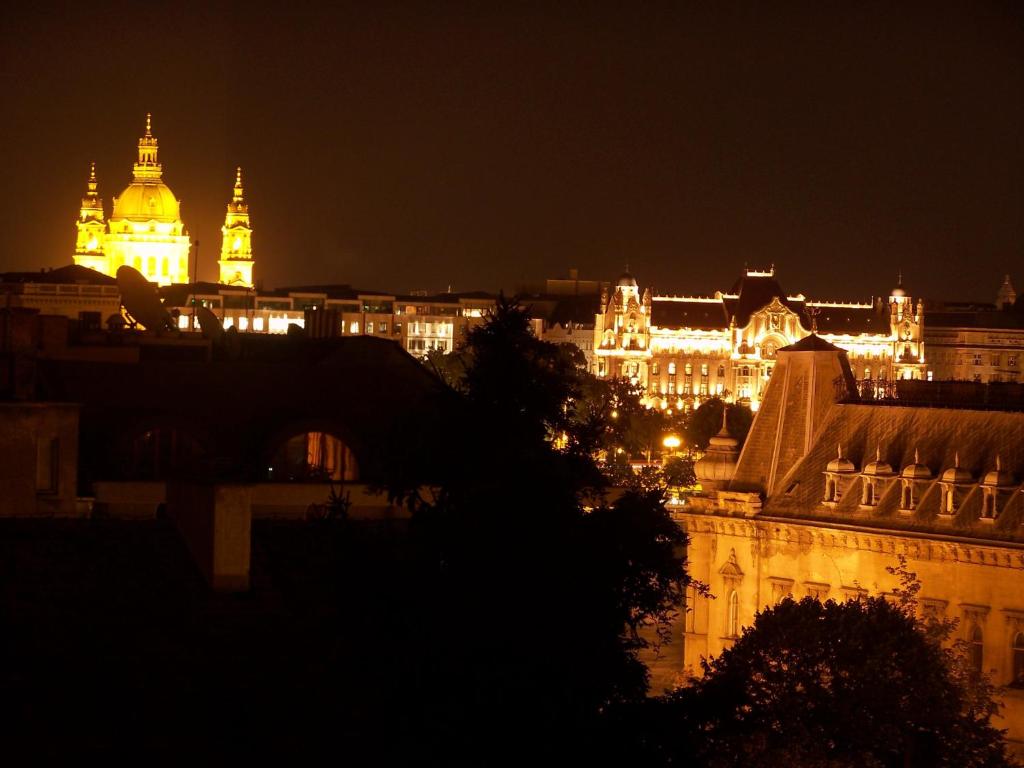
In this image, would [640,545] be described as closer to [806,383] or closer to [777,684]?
[777,684]

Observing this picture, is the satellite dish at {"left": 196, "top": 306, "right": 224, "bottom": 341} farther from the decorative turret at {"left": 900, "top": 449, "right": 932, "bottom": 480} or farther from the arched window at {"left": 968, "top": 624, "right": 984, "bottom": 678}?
the arched window at {"left": 968, "top": 624, "right": 984, "bottom": 678}

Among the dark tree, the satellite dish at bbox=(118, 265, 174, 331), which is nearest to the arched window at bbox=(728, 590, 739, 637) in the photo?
the dark tree

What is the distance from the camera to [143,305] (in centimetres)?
10419

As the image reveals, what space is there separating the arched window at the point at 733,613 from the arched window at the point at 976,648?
23.6 ft

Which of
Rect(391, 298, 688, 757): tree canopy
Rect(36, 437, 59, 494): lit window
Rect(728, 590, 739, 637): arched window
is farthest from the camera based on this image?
Rect(728, 590, 739, 637): arched window

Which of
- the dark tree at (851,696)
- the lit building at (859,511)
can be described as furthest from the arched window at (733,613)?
the dark tree at (851,696)

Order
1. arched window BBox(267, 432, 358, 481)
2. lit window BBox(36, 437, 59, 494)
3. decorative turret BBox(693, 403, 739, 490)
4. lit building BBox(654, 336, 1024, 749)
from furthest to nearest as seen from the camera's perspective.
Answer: decorative turret BBox(693, 403, 739, 490), lit building BBox(654, 336, 1024, 749), arched window BBox(267, 432, 358, 481), lit window BBox(36, 437, 59, 494)

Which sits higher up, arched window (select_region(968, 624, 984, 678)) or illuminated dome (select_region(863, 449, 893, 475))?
illuminated dome (select_region(863, 449, 893, 475))

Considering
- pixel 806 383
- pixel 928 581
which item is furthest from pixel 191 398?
pixel 806 383

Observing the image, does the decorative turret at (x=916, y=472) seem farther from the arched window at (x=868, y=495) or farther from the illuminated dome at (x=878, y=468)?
the arched window at (x=868, y=495)

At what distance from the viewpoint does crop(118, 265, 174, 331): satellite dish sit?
299ft

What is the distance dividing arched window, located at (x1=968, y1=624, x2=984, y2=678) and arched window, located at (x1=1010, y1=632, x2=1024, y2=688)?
2.41 feet

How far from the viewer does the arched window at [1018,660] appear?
4975 centimetres

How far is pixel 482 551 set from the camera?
29.1 m
